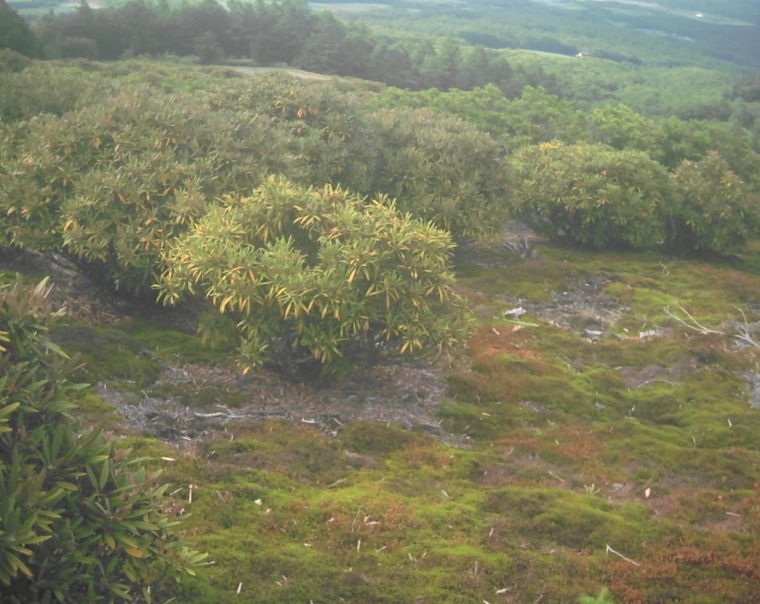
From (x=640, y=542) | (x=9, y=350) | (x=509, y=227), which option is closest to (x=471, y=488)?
(x=640, y=542)

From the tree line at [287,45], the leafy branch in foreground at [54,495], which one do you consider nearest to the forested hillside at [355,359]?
the leafy branch in foreground at [54,495]

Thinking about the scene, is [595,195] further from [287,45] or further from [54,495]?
[287,45]

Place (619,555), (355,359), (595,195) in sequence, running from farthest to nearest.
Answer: (595,195), (355,359), (619,555)

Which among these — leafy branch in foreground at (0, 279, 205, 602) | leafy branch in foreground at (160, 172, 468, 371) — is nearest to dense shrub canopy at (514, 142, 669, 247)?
leafy branch in foreground at (160, 172, 468, 371)

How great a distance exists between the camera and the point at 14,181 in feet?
47.2

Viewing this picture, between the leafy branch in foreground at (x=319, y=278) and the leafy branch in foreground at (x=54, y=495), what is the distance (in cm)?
613

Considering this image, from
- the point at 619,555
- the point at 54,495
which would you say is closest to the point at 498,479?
the point at 619,555

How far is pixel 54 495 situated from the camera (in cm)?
493

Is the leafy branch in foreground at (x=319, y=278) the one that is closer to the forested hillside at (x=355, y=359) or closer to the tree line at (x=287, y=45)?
the forested hillside at (x=355, y=359)

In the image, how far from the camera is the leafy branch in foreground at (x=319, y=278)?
12070mm

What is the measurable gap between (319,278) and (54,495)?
23.4 feet

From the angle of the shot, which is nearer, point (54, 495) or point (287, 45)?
point (54, 495)

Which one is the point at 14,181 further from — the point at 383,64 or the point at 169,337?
the point at 383,64

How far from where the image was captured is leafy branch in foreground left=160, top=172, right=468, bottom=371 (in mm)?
12070
